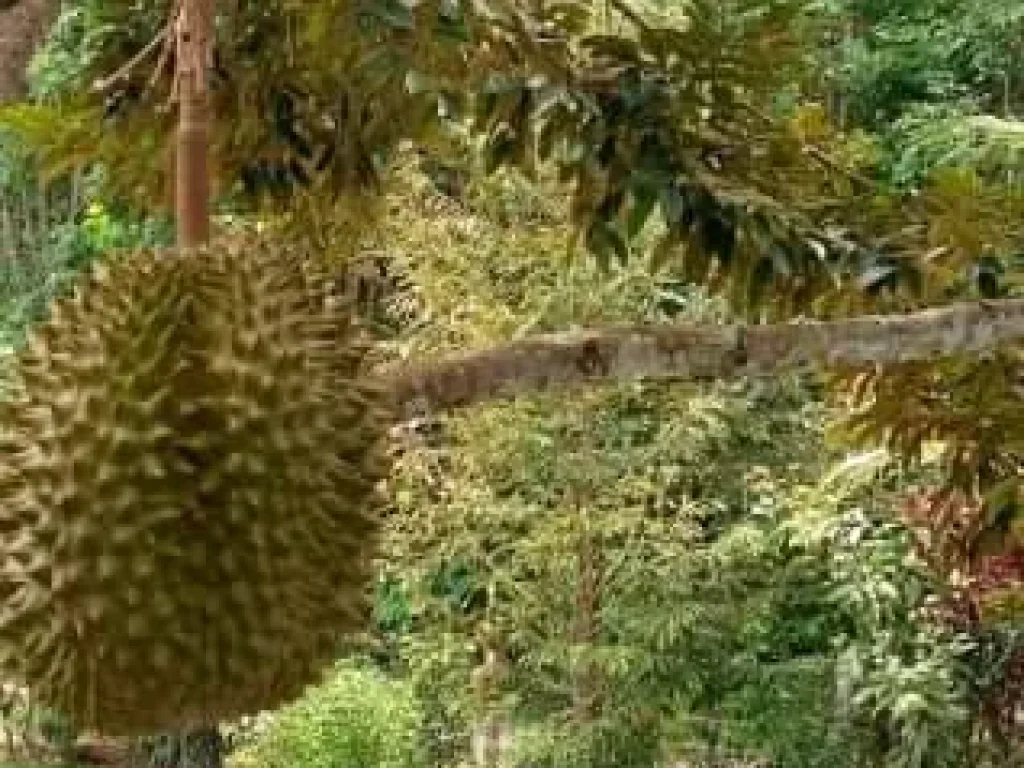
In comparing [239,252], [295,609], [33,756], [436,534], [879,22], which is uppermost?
[879,22]

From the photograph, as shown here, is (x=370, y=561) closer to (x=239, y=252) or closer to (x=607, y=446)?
(x=239, y=252)

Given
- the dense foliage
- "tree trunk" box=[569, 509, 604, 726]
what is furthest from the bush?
"tree trunk" box=[569, 509, 604, 726]

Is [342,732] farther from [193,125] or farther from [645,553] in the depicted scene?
[193,125]

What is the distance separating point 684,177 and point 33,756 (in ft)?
10.0

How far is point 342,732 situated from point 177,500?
10.2 feet

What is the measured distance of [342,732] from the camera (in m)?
3.80

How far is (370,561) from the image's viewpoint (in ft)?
2.68

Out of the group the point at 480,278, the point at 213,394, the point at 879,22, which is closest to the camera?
the point at 213,394

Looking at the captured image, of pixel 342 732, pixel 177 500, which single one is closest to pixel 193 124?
pixel 177 500

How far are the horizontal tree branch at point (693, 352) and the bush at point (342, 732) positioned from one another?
8.85 ft

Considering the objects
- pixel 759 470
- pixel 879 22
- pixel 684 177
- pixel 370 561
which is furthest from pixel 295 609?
pixel 879 22

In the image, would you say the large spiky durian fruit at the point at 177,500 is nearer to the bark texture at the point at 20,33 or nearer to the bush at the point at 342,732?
the bark texture at the point at 20,33

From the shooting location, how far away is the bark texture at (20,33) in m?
1.04

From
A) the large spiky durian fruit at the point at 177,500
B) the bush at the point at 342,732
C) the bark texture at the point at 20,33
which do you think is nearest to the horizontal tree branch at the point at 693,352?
the large spiky durian fruit at the point at 177,500
